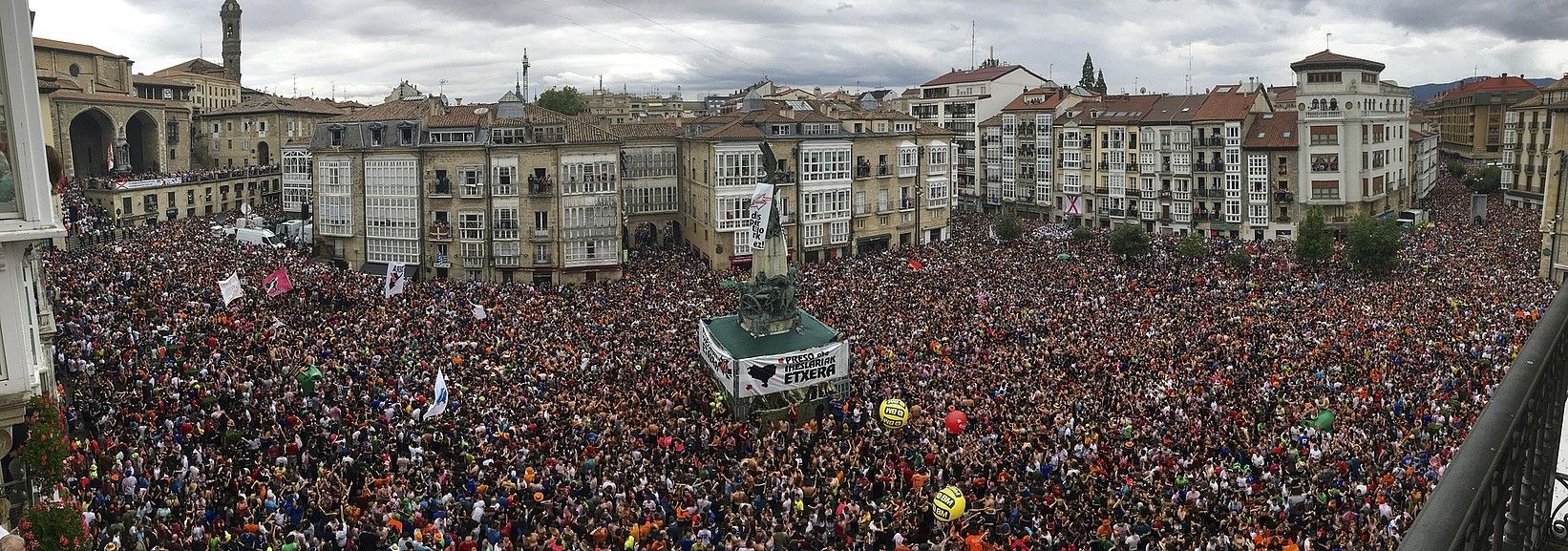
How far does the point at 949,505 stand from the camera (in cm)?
1972

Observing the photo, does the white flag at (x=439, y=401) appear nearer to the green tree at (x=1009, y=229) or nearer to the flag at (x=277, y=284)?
the flag at (x=277, y=284)

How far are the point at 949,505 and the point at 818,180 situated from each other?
42.2 meters

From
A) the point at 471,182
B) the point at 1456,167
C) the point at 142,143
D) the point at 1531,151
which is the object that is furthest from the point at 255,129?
the point at 1456,167

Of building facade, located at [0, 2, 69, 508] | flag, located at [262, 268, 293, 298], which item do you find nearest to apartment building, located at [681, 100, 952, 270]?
flag, located at [262, 268, 293, 298]

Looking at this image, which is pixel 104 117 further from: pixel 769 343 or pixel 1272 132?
pixel 1272 132

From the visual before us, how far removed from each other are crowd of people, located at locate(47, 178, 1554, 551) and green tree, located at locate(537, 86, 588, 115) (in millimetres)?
56064

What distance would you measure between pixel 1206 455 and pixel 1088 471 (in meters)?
2.84

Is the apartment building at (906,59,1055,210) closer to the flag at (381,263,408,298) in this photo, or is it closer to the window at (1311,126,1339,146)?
the window at (1311,126,1339,146)

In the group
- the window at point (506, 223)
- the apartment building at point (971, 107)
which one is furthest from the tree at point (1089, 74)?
the window at point (506, 223)

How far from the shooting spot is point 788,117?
200 feet

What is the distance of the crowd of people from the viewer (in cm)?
1953

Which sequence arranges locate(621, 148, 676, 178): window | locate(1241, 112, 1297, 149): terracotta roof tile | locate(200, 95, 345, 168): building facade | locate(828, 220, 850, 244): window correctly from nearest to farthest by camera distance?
locate(828, 220, 850, 244): window → locate(621, 148, 676, 178): window → locate(1241, 112, 1297, 149): terracotta roof tile → locate(200, 95, 345, 168): building facade

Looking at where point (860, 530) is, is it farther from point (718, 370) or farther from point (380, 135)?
point (380, 135)

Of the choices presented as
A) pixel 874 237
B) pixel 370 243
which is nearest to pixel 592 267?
pixel 370 243
